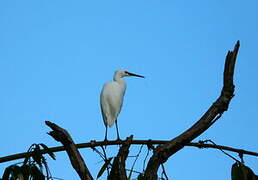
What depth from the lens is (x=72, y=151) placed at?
1.57m

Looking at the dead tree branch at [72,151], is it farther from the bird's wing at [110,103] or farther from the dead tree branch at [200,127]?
the bird's wing at [110,103]

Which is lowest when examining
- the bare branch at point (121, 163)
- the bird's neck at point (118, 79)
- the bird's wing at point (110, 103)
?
the bare branch at point (121, 163)

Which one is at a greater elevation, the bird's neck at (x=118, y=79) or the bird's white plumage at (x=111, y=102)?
the bird's neck at (x=118, y=79)

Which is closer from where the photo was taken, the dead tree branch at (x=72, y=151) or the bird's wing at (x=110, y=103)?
the dead tree branch at (x=72, y=151)

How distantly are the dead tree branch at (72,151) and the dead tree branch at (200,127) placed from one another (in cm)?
22

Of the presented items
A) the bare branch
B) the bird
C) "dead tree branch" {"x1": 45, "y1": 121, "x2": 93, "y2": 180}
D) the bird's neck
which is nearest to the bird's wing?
the bird

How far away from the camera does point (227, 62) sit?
1.63m

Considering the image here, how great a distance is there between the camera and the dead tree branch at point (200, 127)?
149 cm

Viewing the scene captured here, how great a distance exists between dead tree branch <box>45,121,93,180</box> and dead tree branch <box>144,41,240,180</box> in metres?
0.22

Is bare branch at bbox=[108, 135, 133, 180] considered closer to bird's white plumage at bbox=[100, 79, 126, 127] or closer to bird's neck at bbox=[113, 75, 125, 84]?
bird's white plumage at bbox=[100, 79, 126, 127]

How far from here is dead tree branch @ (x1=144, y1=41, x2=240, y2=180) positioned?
1491 mm

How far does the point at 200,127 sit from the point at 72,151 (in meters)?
0.48

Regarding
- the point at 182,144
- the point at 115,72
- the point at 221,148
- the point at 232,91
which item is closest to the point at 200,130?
the point at 182,144

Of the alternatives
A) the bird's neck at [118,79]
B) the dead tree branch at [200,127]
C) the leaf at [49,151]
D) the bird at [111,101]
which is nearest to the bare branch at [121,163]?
the dead tree branch at [200,127]
